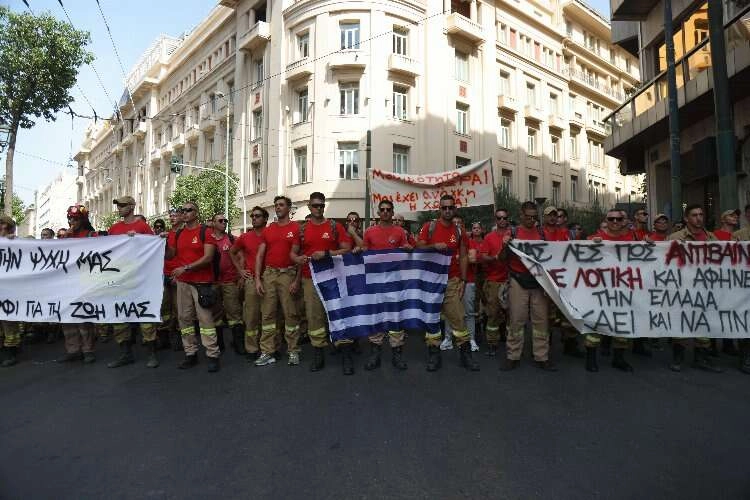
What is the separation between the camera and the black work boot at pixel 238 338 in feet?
23.1

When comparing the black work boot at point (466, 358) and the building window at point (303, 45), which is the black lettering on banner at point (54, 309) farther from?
the building window at point (303, 45)

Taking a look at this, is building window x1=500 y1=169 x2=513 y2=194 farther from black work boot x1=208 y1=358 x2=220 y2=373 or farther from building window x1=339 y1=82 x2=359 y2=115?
black work boot x1=208 y1=358 x2=220 y2=373

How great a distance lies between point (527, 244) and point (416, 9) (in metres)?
24.3

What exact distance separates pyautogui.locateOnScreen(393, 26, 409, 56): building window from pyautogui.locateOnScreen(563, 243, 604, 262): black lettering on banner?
22.6m

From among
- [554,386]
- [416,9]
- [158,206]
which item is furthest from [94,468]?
[158,206]

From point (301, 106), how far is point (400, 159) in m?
6.03

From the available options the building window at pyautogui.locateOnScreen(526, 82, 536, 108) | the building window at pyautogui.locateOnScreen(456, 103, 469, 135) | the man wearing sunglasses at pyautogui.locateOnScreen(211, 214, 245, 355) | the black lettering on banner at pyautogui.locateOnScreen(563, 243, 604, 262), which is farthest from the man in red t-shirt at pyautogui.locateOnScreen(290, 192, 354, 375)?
the building window at pyautogui.locateOnScreen(526, 82, 536, 108)

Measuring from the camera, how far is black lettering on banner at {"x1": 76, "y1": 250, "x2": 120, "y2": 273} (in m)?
6.48

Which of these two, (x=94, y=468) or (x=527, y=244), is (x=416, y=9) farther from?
(x=94, y=468)

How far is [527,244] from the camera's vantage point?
596 cm

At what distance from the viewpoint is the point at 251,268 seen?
6734mm

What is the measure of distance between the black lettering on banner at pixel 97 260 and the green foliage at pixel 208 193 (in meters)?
23.5

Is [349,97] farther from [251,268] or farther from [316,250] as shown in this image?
[316,250]

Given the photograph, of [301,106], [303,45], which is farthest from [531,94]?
[301,106]
